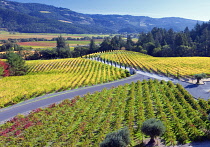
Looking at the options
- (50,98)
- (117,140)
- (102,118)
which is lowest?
(50,98)

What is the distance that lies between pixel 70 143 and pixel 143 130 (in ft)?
23.4

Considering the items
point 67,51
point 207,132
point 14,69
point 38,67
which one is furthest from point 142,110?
point 67,51

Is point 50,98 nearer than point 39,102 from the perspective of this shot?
No

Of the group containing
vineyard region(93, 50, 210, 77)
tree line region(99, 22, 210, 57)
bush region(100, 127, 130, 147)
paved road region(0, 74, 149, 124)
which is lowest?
paved road region(0, 74, 149, 124)

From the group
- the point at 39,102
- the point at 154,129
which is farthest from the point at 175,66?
the point at 154,129

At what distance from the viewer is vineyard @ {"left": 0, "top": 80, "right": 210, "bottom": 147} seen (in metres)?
17.5

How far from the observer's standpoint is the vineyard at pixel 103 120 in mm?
17531

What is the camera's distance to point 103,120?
21609 millimetres

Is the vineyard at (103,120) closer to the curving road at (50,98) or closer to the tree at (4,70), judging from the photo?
the curving road at (50,98)

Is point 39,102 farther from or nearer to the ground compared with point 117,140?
nearer to the ground

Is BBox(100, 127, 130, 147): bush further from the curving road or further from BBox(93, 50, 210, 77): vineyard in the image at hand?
BBox(93, 50, 210, 77): vineyard

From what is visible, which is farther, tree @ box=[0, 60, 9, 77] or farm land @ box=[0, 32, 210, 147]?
tree @ box=[0, 60, 9, 77]

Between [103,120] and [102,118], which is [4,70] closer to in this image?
[102,118]

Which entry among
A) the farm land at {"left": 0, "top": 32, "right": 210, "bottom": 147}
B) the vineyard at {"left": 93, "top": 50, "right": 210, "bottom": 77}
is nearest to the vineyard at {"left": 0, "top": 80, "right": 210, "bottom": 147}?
the farm land at {"left": 0, "top": 32, "right": 210, "bottom": 147}
